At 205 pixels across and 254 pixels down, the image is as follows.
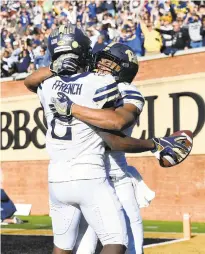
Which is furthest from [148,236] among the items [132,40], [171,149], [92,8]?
[92,8]

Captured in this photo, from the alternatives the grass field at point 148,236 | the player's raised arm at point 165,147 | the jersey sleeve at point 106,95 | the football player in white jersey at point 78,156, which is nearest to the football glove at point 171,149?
the player's raised arm at point 165,147

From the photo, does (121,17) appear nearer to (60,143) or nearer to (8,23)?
(8,23)

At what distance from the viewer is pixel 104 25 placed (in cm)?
1773

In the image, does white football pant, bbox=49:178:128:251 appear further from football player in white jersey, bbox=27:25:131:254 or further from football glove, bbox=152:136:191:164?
football glove, bbox=152:136:191:164

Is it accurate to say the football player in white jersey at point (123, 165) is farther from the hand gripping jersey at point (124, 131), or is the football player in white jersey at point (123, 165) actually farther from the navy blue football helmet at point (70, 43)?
the navy blue football helmet at point (70, 43)

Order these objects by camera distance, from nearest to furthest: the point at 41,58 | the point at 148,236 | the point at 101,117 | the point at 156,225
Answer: the point at 101,117
the point at 148,236
the point at 156,225
the point at 41,58

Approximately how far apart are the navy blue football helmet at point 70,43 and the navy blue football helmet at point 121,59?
711 millimetres

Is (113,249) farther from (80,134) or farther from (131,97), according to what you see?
(131,97)

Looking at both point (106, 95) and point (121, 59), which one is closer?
point (106, 95)

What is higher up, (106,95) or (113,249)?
(106,95)

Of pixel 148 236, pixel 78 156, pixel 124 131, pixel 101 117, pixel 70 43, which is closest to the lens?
pixel 101 117

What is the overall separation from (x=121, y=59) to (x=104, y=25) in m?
11.9

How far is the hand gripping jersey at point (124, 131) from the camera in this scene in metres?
5.47

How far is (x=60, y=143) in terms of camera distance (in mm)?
5027
